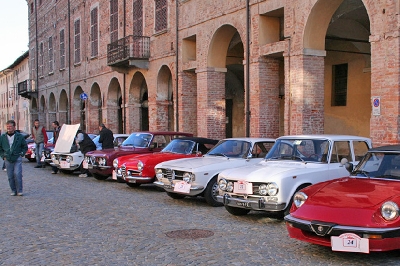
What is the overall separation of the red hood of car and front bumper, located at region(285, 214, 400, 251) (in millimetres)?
70

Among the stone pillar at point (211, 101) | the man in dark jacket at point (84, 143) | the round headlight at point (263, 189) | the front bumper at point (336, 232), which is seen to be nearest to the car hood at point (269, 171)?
the round headlight at point (263, 189)

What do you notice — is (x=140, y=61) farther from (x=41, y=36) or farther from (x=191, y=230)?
(x=41, y=36)

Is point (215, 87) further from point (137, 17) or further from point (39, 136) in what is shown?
point (137, 17)

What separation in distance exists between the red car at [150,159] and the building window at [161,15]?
11.0 metres

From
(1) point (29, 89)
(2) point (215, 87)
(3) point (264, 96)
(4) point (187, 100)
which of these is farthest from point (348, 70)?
(1) point (29, 89)

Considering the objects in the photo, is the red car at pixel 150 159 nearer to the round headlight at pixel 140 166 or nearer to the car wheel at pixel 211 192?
the round headlight at pixel 140 166

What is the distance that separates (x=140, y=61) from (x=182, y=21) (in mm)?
3995

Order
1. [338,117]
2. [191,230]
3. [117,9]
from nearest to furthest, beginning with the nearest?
[191,230] < [338,117] < [117,9]

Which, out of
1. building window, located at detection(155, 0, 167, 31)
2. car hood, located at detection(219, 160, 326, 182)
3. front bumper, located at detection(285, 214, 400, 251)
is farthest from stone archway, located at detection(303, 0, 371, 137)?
front bumper, located at detection(285, 214, 400, 251)

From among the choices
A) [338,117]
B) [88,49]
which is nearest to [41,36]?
[88,49]

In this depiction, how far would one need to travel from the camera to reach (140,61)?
24938 mm

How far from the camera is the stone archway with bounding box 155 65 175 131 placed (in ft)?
80.0

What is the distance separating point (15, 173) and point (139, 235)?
17.8 ft

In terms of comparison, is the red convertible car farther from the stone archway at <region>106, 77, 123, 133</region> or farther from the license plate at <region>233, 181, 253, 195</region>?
the stone archway at <region>106, 77, 123, 133</region>
